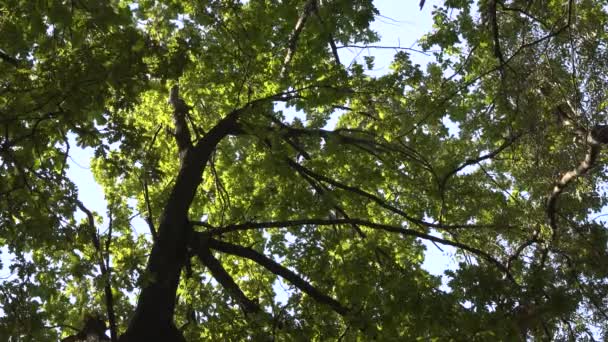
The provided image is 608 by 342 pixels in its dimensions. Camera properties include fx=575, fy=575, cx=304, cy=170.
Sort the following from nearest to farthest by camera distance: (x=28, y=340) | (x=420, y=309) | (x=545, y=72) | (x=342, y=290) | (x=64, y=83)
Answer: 1. (x=28, y=340)
2. (x=64, y=83)
3. (x=420, y=309)
4. (x=342, y=290)
5. (x=545, y=72)

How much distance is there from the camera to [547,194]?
9.70 metres

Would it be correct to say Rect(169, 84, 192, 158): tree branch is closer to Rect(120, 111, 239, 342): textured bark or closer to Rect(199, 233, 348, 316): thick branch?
Rect(120, 111, 239, 342): textured bark

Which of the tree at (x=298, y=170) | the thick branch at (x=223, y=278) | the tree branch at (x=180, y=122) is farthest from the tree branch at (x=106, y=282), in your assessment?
the tree branch at (x=180, y=122)

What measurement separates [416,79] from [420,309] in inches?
150

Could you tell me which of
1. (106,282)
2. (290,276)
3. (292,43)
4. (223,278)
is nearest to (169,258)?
(223,278)

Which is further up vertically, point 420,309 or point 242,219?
point 242,219

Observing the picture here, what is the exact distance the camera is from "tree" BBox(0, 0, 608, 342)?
576 cm

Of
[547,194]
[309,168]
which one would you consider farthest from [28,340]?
[547,194]

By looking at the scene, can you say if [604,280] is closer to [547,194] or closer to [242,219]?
[547,194]

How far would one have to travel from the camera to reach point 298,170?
8.01 m

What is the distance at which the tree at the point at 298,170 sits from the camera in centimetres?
576

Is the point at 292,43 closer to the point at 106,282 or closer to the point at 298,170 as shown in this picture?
the point at 298,170

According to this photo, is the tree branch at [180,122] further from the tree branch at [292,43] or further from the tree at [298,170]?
the tree branch at [292,43]

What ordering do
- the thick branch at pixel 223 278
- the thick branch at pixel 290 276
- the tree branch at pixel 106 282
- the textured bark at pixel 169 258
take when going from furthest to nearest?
1. the thick branch at pixel 223 278
2. the thick branch at pixel 290 276
3. the textured bark at pixel 169 258
4. the tree branch at pixel 106 282
